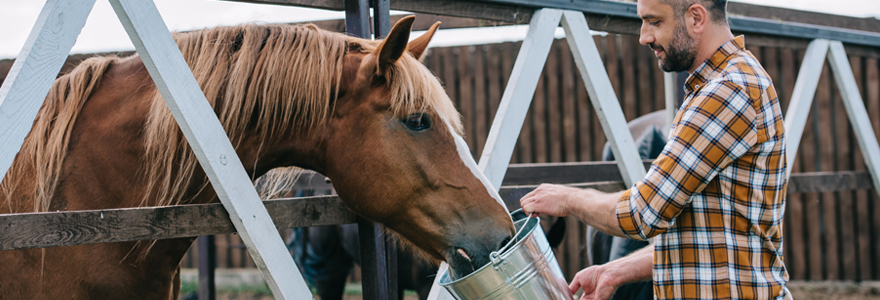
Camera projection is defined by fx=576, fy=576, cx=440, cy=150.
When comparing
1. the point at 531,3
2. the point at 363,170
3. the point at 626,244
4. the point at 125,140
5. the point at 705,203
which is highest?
the point at 531,3

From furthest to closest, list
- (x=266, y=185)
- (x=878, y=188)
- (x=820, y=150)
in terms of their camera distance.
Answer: (x=820, y=150) < (x=878, y=188) < (x=266, y=185)

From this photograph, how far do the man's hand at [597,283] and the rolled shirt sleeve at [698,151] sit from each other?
0.28 m

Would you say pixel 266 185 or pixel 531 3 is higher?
pixel 531 3

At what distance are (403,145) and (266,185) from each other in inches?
30.9

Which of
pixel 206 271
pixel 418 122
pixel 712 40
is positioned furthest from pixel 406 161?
pixel 206 271

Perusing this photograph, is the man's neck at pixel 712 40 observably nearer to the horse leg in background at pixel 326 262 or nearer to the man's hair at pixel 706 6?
the man's hair at pixel 706 6

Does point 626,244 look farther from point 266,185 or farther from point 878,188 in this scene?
point 266,185

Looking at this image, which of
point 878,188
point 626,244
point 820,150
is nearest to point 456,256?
point 626,244

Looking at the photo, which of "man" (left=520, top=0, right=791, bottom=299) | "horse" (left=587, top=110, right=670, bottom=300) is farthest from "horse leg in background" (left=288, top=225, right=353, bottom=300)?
"man" (left=520, top=0, right=791, bottom=299)

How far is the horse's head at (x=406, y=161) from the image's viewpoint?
61.5 inches

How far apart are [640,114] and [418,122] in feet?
15.9

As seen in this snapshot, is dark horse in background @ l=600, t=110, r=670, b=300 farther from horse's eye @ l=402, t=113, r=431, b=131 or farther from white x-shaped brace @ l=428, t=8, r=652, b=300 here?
horse's eye @ l=402, t=113, r=431, b=131

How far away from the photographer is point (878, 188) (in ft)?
11.0

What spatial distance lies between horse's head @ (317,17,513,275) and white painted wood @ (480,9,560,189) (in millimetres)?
507
